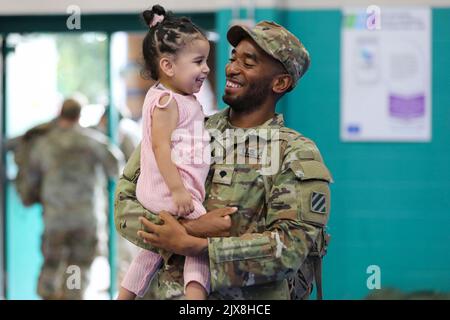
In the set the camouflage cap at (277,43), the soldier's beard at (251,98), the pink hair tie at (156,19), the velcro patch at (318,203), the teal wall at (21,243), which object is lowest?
the teal wall at (21,243)

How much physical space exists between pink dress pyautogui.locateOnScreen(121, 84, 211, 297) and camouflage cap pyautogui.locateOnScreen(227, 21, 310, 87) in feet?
0.75

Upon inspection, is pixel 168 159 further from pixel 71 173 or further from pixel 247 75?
pixel 71 173

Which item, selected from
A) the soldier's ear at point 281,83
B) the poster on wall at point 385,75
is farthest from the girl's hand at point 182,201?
the poster on wall at point 385,75

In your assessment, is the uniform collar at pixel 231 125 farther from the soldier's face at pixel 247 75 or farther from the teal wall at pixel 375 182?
the teal wall at pixel 375 182

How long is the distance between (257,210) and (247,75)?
0.38m

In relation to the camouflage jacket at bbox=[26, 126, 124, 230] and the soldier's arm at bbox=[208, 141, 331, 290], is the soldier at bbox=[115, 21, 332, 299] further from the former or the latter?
the camouflage jacket at bbox=[26, 126, 124, 230]

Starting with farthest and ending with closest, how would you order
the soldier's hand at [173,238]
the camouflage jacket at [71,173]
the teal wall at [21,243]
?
the teal wall at [21,243] < the camouflage jacket at [71,173] < the soldier's hand at [173,238]

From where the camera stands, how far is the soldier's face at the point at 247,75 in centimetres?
291

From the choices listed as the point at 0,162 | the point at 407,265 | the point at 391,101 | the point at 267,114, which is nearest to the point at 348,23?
the point at 391,101

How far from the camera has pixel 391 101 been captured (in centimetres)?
634

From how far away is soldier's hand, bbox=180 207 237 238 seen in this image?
2.83m

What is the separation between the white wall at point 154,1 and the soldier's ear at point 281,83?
3.26m

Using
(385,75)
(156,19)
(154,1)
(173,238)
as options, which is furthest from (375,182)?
(173,238)
